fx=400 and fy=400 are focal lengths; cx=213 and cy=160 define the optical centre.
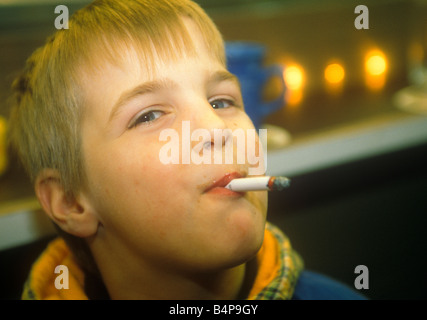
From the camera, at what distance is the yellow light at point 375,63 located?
4.08ft

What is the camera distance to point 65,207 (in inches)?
19.0

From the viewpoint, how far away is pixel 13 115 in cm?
55

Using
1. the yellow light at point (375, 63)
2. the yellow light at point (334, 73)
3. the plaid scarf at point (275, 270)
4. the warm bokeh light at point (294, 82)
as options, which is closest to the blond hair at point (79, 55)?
the plaid scarf at point (275, 270)

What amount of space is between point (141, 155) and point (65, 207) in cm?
14

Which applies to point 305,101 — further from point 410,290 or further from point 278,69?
point 410,290

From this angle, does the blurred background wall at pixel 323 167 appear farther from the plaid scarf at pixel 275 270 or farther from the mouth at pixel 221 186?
the mouth at pixel 221 186

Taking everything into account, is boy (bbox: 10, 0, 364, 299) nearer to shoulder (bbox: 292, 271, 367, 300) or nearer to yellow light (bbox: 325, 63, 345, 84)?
shoulder (bbox: 292, 271, 367, 300)

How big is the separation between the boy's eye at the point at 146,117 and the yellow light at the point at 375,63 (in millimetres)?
997

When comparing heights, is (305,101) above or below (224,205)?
above

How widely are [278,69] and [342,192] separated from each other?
0.91 ft

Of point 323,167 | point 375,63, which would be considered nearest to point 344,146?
point 323,167

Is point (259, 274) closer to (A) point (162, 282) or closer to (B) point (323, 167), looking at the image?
(A) point (162, 282)

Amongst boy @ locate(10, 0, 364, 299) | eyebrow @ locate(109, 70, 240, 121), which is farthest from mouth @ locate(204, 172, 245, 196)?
eyebrow @ locate(109, 70, 240, 121)
